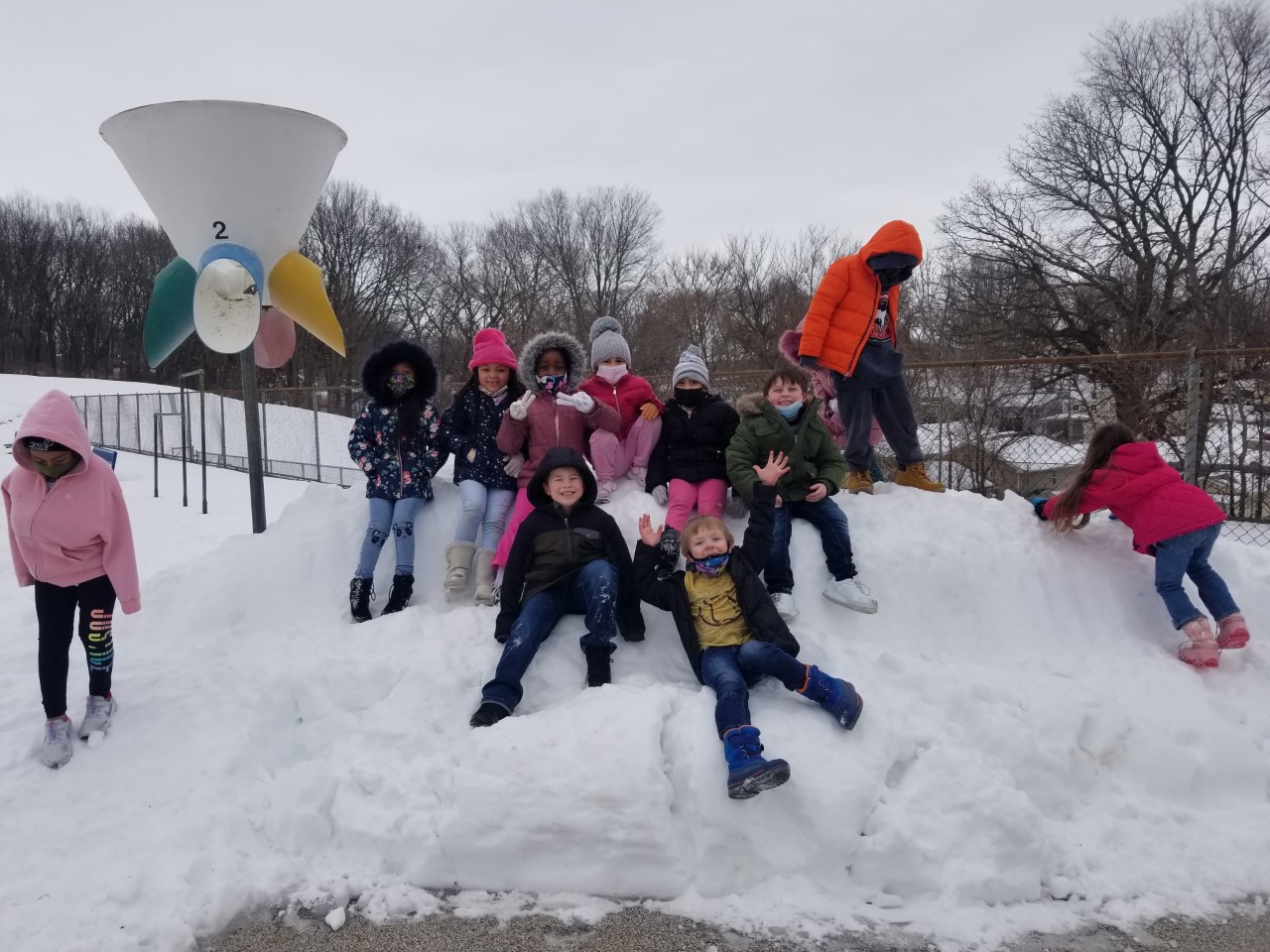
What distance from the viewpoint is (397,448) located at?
490cm

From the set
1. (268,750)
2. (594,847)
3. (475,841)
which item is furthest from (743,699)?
(268,750)

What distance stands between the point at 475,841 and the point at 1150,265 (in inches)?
899

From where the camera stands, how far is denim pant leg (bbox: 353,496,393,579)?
456cm

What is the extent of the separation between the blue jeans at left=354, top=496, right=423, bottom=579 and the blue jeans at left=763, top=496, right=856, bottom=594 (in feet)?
7.06

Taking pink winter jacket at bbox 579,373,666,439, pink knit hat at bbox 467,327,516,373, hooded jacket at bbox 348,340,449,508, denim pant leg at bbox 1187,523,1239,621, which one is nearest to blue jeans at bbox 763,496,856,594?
pink winter jacket at bbox 579,373,666,439

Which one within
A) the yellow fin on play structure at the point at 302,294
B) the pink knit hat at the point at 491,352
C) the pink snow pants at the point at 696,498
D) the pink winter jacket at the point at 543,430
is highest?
the yellow fin on play structure at the point at 302,294

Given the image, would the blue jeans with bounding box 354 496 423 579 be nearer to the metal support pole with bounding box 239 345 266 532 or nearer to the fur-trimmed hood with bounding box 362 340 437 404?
the fur-trimmed hood with bounding box 362 340 437 404

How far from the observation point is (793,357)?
5.52 metres

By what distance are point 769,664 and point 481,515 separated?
212 cm

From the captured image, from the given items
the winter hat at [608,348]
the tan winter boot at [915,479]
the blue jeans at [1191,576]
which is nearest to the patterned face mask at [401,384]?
the winter hat at [608,348]

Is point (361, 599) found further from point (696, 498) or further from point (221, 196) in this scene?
point (221, 196)

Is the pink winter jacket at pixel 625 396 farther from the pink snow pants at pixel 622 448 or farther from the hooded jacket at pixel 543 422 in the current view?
the hooded jacket at pixel 543 422

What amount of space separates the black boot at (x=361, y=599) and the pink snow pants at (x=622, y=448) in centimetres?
155

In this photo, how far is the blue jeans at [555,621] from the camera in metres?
3.56
